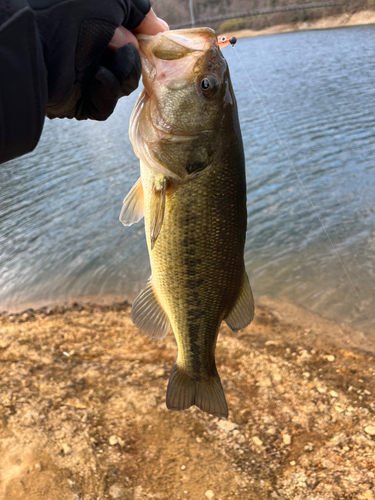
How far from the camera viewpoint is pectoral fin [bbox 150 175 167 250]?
1942 millimetres

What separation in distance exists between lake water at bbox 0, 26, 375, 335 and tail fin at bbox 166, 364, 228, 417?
11.0 feet

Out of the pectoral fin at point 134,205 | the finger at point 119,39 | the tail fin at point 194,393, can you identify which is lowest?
the tail fin at point 194,393

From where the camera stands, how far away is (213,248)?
2084mm

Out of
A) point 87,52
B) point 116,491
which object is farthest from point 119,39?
point 116,491

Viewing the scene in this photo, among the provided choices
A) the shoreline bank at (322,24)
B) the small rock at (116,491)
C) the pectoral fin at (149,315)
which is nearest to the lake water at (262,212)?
the small rock at (116,491)

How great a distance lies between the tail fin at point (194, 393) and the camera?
2.55 metres

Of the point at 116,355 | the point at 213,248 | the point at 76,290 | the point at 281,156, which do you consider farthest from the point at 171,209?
the point at 281,156

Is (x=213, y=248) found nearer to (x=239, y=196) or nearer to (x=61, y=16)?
(x=239, y=196)

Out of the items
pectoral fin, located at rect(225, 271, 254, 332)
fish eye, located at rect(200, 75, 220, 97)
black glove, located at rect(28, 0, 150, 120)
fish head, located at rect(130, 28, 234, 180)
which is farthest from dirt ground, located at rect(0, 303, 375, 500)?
fish eye, located at rect(200, 75, 220, 97)

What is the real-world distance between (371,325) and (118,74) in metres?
4.75

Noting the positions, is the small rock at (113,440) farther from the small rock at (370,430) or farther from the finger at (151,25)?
the finger at (151,25)

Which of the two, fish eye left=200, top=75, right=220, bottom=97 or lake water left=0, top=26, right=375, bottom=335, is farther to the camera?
lake water left=0, top=26, right=375, bottom=335

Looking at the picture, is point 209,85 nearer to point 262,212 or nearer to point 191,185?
point 191,185

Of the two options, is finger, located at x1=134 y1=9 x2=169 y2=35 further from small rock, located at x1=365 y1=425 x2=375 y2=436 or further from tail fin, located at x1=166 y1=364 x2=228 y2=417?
small rock, located at x1=365 y1=425 x2=375 y2=436
